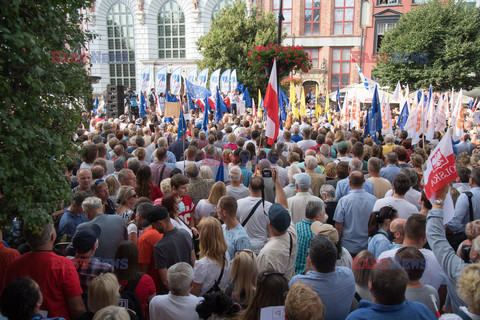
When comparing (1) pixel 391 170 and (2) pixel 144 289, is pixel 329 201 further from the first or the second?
(2) pixel 144 289

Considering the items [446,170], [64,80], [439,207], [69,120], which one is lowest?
[439,207]

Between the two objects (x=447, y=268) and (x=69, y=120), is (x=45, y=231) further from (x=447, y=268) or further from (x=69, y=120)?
(x=447, y=268)

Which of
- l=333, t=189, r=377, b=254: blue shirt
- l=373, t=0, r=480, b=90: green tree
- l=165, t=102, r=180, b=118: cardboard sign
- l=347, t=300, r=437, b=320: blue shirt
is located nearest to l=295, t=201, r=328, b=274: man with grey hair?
l=333, t=189, r=377, b=254: blue shirt

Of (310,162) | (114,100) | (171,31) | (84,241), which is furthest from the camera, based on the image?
(171,31)

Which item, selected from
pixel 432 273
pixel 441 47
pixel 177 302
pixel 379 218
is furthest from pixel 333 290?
pixel 441 47

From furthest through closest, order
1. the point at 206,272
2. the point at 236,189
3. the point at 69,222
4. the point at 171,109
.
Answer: the point at 171,109 < the point at 236,189 < the point at 69,222 < the point at 206,272

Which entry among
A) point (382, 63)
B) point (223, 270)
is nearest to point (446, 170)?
point (223, 270)

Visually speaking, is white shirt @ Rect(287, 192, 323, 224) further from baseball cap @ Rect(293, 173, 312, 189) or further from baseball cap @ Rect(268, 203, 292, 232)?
baseball cap @ Rect(268, 203, 292, 232)

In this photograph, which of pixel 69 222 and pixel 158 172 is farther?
pixel 158 172

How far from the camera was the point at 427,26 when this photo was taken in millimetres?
27938

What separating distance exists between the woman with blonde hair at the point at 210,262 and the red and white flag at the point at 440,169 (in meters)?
2.12

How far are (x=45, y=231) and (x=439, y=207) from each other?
351 centimetres

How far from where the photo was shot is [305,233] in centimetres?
447

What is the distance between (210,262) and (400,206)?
8.90 feet
